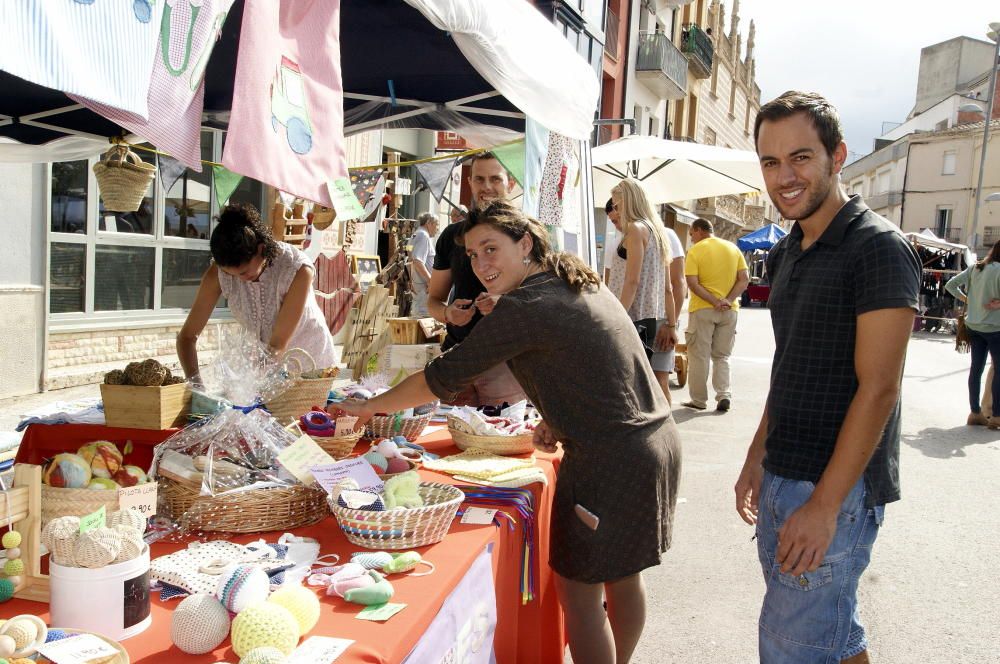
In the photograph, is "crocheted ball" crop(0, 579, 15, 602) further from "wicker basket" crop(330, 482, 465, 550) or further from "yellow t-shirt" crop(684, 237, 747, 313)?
"yellow t-shirt" crop(684, 237, 747, 313)

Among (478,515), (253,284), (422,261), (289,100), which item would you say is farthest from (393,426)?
(422,261)

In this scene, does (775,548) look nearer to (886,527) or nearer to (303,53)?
(303,53)

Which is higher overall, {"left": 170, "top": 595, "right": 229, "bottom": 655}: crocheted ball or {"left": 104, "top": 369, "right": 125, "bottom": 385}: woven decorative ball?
{"left": 104, "top": 369, "right": 125, "bottom": 385}: woven decorative ball

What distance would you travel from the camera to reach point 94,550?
1.34m

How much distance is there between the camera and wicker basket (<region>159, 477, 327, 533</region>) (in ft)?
6.15

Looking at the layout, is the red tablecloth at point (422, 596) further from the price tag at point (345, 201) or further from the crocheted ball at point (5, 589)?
the price tag at point (345, 201)

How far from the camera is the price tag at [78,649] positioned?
1.19m

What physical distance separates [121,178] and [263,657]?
3.36 meters

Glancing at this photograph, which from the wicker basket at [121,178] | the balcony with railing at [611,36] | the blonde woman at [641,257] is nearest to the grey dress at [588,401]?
the wicker basket at [121,178]

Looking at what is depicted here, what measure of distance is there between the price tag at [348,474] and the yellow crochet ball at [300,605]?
0.50m

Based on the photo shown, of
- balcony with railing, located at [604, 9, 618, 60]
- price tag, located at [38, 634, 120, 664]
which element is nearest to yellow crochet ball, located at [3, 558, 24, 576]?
price tag, located at [38, 634, 120, 664]

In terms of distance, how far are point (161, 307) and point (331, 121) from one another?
668 centimetres

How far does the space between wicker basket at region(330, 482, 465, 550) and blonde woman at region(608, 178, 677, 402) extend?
3639mm

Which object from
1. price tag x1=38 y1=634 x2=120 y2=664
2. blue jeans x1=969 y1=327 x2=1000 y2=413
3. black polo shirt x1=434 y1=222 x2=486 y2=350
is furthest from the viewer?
blue jeans x1=969 y1=327 x2=1000 y2=413
